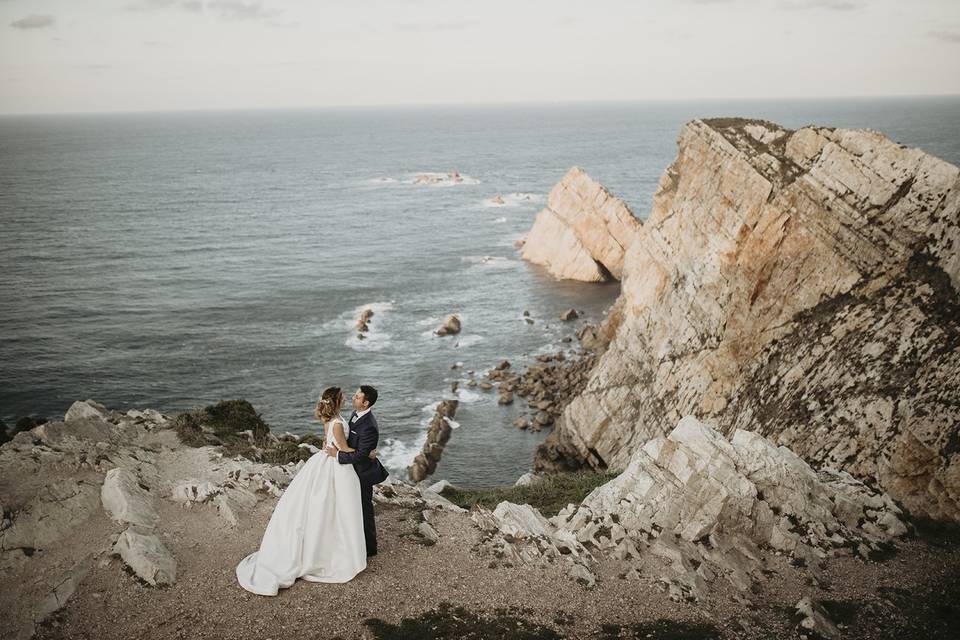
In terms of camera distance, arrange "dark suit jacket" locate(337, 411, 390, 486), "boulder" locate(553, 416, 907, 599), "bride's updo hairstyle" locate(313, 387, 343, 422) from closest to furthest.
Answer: "bride's updo hairstyle" locate(313, 387, 343, 422)
"dark suit jacket" locate(337, 411, 390, 486)
"boulder" locate(553, 416, 907, 599)

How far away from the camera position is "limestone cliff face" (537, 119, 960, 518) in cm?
2238

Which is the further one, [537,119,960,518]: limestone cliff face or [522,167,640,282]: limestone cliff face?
[522,167,640,282]: limestone cliff face

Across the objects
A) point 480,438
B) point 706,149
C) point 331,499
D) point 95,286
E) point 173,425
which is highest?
point 706,149

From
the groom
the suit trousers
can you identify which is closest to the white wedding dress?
the groom

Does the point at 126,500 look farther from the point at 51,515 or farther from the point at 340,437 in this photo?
the point at 340,437

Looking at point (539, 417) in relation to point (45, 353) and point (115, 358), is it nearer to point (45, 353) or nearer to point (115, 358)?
point (115, 358)

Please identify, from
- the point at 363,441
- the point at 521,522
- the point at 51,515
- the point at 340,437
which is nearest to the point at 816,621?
the point at 521,522

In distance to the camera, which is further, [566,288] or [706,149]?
[566,288]

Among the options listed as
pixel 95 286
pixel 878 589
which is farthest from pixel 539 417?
pixel 95 286

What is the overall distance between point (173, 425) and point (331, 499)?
12786 millimetres

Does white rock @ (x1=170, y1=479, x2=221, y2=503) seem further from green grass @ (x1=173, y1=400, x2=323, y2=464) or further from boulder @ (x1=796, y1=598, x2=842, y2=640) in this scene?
boulder @ (x1=796, y1=598, x2=842, y2=640)

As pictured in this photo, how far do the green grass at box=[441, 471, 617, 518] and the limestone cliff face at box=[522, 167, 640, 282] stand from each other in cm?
5291

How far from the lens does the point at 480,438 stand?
144ft

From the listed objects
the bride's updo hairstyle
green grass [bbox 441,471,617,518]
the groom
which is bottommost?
green grass [bbox 441,471,617,518]
